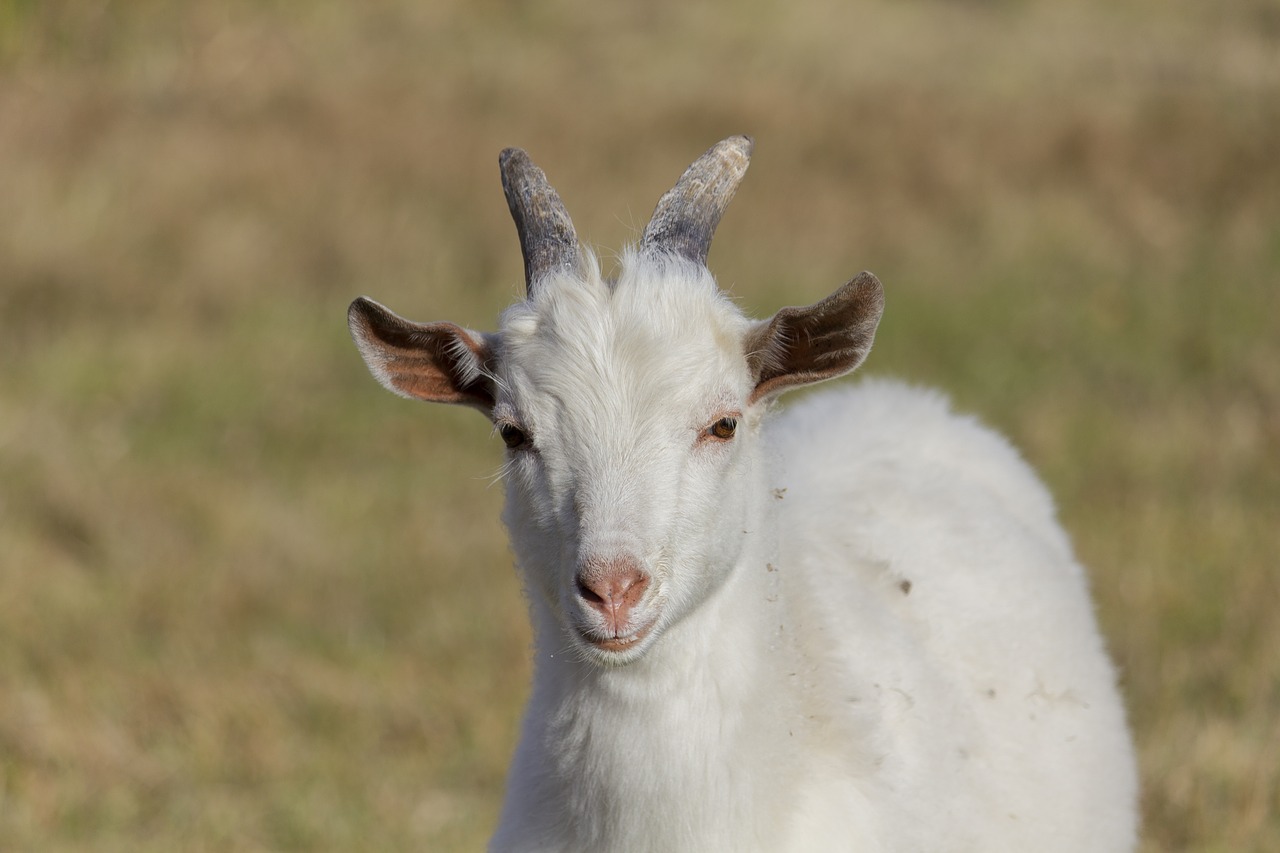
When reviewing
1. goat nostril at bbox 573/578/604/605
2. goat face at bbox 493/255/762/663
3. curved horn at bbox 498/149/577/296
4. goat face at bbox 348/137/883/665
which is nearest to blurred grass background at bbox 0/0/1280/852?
curved horn at bbox 498/149/577/296

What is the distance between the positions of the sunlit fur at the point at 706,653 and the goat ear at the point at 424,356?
107 mm

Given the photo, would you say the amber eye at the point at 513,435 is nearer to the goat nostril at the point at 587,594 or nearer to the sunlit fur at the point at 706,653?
the sunlit fur at the point at 706,653

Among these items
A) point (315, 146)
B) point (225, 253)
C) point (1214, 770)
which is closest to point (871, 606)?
point (1214, 770)

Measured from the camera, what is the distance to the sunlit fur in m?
3.58

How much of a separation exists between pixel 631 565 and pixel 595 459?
1.01 ft

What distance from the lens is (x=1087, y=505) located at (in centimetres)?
887

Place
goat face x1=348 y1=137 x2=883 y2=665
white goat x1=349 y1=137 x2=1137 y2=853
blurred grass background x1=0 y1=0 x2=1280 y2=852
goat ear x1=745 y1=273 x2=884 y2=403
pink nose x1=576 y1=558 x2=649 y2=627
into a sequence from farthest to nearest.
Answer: blurred grass background x1=0 y1=0 x2=1280 y2=852, goat ear x1=745 y1=273 x2=884 y2=403, white goat x1=349 y1=137 x2=1137 y2=853, goat face x1=348 y1=137 x2=883 y2=665, pink nose x1=576 y1=558 x2=649 y2=627

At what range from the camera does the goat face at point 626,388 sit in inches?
136

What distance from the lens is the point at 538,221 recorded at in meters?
4.00

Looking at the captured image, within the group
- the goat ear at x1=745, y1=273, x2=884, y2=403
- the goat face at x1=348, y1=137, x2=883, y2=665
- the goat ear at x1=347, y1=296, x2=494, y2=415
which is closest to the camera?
the goat face at x1=348, y1=137, x2=883, y2=665

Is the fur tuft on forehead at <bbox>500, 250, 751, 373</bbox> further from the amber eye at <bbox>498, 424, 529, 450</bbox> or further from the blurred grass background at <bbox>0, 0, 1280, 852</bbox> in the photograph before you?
the blurred grass background at <bbox>0, 0, 1280, 852</bbox>

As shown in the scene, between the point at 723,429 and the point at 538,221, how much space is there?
29.5 inches

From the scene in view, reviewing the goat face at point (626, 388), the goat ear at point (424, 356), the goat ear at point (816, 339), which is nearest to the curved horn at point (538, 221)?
the goat face at point (626, 388)

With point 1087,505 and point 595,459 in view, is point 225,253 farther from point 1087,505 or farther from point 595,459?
point 595,459
